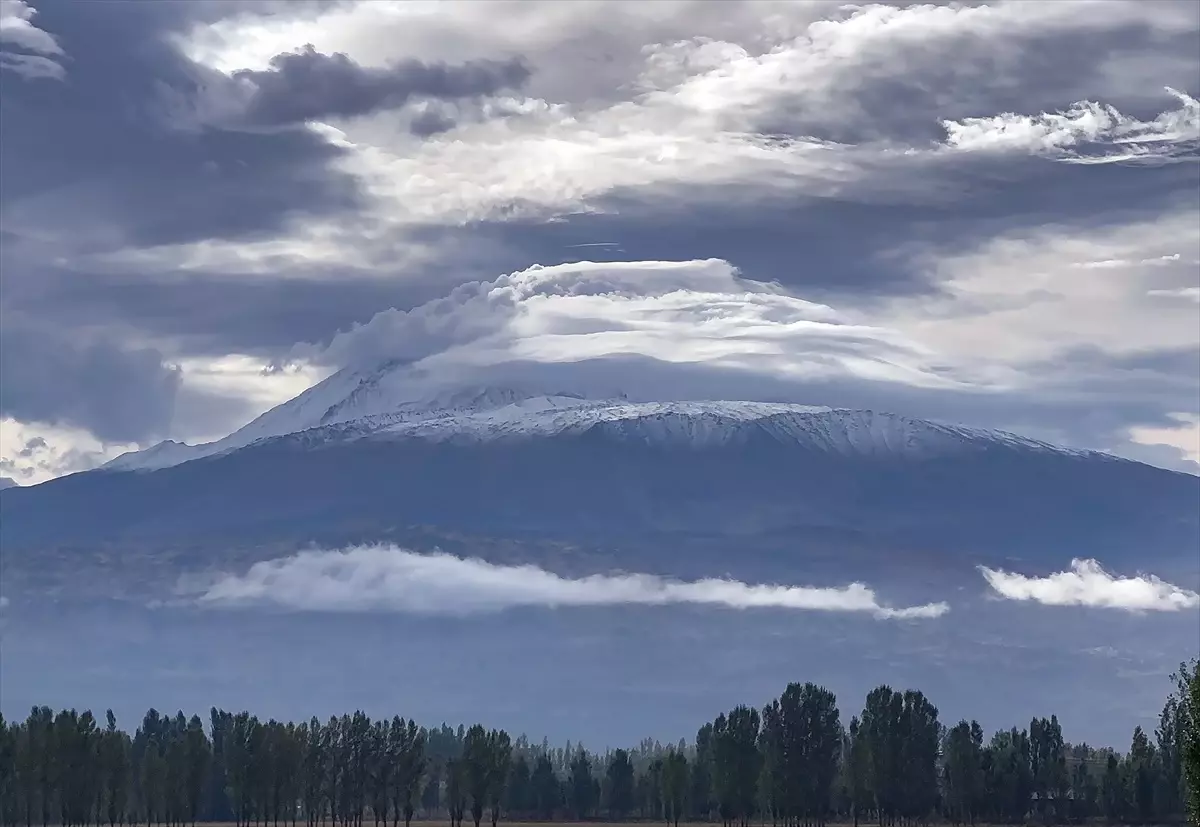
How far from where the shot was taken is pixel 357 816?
197500 mm

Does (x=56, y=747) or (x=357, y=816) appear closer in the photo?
(x=56, y=747)

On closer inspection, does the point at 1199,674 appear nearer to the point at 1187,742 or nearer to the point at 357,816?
the point at 1187,742

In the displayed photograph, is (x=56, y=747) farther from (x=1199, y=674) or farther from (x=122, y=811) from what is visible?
(x=1199, y=674)

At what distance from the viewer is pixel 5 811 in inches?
7451

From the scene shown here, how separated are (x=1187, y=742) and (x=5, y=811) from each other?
5197 inches

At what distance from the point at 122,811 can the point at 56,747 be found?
15132 millimetres

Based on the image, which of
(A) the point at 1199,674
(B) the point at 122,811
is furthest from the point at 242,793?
(A) the point at 1199,674

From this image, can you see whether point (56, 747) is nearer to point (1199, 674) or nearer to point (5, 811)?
point (5, 811)


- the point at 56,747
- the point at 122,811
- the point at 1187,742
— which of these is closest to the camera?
the point at 1187,742

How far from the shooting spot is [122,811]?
195 meters

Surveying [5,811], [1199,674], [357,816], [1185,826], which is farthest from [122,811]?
[1199,674]

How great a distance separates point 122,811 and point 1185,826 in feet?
358

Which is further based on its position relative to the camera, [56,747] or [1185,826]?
[1185,826]

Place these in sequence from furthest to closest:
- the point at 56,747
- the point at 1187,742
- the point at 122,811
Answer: the point at 122,811 → the point at 56,747 → the point at 1187,742
